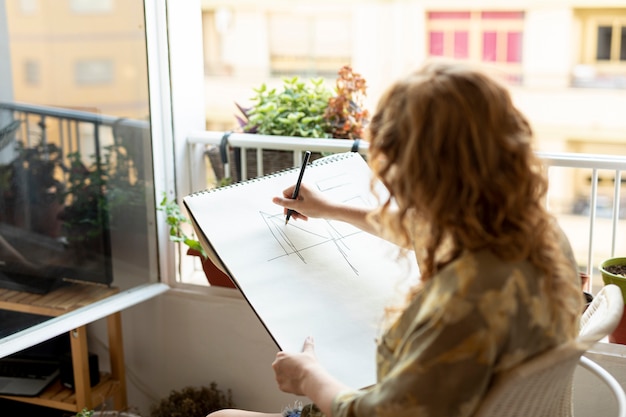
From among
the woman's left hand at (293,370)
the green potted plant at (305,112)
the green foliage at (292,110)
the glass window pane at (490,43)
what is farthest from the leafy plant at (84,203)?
the glass window pane at (490,43)

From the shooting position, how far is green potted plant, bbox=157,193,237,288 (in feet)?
7.81

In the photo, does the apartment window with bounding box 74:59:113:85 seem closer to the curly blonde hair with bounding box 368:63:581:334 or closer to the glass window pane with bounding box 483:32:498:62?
the curly blonde hair with bounding box 368:63:581:334

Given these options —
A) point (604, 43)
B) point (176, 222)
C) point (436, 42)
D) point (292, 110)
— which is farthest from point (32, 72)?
point (604, 43)

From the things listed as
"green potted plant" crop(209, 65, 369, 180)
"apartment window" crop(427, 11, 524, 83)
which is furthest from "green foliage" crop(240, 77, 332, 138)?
"apartment window" crop(427, 11, 524, 83)

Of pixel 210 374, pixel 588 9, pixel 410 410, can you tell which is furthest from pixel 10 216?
pixel 588 9

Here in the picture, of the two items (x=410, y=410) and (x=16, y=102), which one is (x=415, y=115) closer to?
(x=410, y=410)

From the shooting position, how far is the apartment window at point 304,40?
1042 centimetres

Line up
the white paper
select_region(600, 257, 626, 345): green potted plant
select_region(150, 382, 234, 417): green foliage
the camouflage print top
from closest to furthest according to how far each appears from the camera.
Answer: the camouflage print top → the white paper → select_region(600, 257, 626, 345): green potted plant → select_region(150, 382, 234, 417): green foliage

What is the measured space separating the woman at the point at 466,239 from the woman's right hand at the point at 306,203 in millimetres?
590

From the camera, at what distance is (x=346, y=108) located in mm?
2426

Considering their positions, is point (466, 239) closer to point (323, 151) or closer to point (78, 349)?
point (323, 151)

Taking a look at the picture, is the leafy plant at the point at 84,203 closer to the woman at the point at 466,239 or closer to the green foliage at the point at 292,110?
the green foliage at the point at 292,110

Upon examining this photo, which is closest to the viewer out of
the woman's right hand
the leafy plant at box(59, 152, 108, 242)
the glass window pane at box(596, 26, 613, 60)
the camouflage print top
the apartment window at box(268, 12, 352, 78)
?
the camouflage print top

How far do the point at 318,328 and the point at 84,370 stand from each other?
113 centimetres
